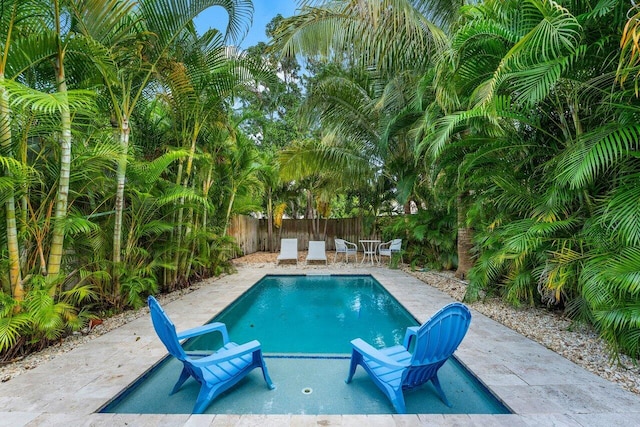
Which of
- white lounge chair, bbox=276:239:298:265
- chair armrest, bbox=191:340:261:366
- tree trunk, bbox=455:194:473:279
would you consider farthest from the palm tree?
white lounge chair, bbox=276:239:298:265

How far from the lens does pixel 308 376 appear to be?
2.86 metres

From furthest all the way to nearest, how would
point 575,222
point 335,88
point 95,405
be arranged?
point 335,88 < point 575,222 < point 95,405

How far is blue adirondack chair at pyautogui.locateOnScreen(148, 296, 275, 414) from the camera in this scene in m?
2.22

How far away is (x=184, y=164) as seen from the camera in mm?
5840

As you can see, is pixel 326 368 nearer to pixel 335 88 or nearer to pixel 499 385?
pixel 499 385

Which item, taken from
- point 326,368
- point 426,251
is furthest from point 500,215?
point 426,251

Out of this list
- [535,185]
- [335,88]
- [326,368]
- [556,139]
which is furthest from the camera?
[335,88]

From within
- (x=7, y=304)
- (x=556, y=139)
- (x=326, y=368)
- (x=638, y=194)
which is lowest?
(x=326, y=368)

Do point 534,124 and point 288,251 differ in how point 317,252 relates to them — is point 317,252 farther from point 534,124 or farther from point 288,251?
point 534,124

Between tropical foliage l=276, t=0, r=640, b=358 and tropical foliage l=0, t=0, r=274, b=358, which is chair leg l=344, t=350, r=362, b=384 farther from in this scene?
tropical foliage l=0, t=0, r=274, b=358

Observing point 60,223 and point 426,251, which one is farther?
point 426,251

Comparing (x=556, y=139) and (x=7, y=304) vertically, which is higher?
(x=556, y=139)

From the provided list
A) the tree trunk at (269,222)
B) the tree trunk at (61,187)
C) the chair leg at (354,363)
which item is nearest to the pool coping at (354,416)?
the chair leg at (354,363)

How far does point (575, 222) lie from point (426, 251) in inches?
218
